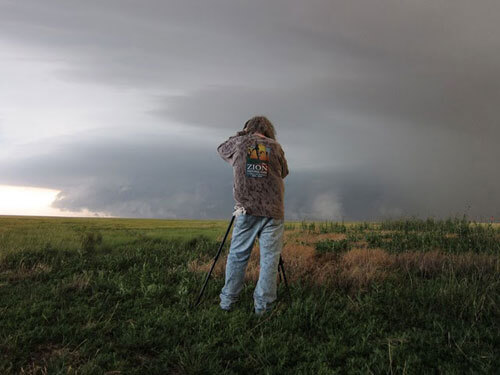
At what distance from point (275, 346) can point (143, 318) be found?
2170 mm

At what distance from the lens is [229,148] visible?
586 cm

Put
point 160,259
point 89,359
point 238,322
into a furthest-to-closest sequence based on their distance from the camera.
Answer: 1. point 160,259
2. point 238,322
3. point 89,359

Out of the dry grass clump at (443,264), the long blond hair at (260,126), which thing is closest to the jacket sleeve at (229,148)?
the long blond hair at (260,126)

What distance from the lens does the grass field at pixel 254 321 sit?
399 cm

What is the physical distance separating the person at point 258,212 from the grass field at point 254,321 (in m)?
0.42

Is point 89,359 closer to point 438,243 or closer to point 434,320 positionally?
point 434,320

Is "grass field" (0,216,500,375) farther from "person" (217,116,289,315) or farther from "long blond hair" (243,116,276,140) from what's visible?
"long blond hair" (243,116,276,140)

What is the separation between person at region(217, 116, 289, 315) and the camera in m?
5.41

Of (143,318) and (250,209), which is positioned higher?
(250,209)

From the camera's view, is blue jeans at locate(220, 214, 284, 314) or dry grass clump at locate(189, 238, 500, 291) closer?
blue jeans at locate(220, 214, 284, 314)

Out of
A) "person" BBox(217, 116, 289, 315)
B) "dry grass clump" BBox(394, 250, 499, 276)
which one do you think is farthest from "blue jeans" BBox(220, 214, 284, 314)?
"dry grass clump" BBox(394, 250, 499, 276)

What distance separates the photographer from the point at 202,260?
9.88 m

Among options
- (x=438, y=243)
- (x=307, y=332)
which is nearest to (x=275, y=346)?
(x=307, y=332)

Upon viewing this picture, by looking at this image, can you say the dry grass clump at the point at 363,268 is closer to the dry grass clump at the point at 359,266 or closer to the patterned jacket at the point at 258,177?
the dry grass clump at the point at 359,266
